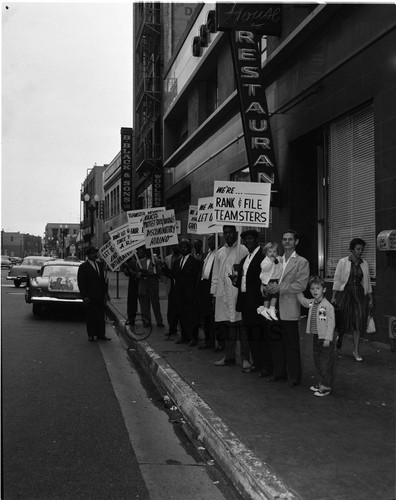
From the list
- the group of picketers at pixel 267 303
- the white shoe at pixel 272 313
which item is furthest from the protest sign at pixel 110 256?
the white shoe at pixel 272 313

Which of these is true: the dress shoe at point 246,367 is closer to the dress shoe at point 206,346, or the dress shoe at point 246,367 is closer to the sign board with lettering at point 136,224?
the dress shoe at point 206,346

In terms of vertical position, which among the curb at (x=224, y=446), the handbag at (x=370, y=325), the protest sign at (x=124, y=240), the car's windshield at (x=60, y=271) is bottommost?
the curb at (x=224, y=446)

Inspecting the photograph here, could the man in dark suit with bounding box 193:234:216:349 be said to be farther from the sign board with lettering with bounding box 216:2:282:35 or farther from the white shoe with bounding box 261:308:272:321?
the sign board with lettering with bounding box 216:2:282:35

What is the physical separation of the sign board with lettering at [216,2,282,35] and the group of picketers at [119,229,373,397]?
5735 mm

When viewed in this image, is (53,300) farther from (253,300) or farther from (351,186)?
(253,300)

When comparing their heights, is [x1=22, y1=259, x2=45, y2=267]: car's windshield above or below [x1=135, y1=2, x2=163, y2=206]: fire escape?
below

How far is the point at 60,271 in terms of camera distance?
14.4m

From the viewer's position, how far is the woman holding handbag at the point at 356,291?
7613 millimetres

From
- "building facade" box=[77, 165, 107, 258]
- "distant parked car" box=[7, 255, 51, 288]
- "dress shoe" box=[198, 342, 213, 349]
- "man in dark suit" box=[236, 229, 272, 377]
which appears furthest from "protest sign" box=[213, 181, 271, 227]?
"building facade" box=[77, 165, 107, 258]

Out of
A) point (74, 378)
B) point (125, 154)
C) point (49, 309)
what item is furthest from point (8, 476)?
point (125, 154)

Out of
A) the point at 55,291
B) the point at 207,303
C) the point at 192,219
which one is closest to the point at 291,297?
the point at 207,303

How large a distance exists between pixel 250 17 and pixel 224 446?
1064 cm

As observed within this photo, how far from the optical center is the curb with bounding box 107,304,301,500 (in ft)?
11.7

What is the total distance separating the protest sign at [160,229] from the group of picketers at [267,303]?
151 centimetres
